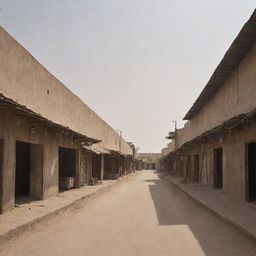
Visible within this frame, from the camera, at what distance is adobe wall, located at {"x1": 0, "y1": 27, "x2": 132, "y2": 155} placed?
1255 centimetres

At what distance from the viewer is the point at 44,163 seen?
14.7m

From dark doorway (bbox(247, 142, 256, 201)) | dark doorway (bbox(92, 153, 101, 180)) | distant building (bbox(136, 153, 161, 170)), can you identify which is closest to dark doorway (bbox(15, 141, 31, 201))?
dark doorway (bbox(247, 142, 256, 201))

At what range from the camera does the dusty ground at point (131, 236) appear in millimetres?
6973

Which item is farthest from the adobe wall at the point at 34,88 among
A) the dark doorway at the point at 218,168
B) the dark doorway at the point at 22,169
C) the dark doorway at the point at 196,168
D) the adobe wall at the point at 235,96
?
the dark doorway at the point at 196,168

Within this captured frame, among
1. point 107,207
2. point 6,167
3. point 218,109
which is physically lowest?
point 107,207

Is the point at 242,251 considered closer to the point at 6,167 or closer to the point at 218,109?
the point at 6,167

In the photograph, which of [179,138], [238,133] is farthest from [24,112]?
[179,138]

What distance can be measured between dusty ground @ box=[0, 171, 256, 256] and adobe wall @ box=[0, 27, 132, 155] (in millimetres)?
4928

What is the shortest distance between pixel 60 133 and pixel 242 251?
35.6ft

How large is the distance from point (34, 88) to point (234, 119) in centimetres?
808

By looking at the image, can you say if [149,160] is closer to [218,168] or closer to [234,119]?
[218,168]

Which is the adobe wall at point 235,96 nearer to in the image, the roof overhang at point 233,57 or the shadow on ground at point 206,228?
the roof overhang at point 233,57

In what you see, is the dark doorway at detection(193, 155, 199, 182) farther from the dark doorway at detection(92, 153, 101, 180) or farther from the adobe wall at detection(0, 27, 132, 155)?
the adobe wall at detection(0, 27, 132, 155)

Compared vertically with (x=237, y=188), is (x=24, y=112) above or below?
above
